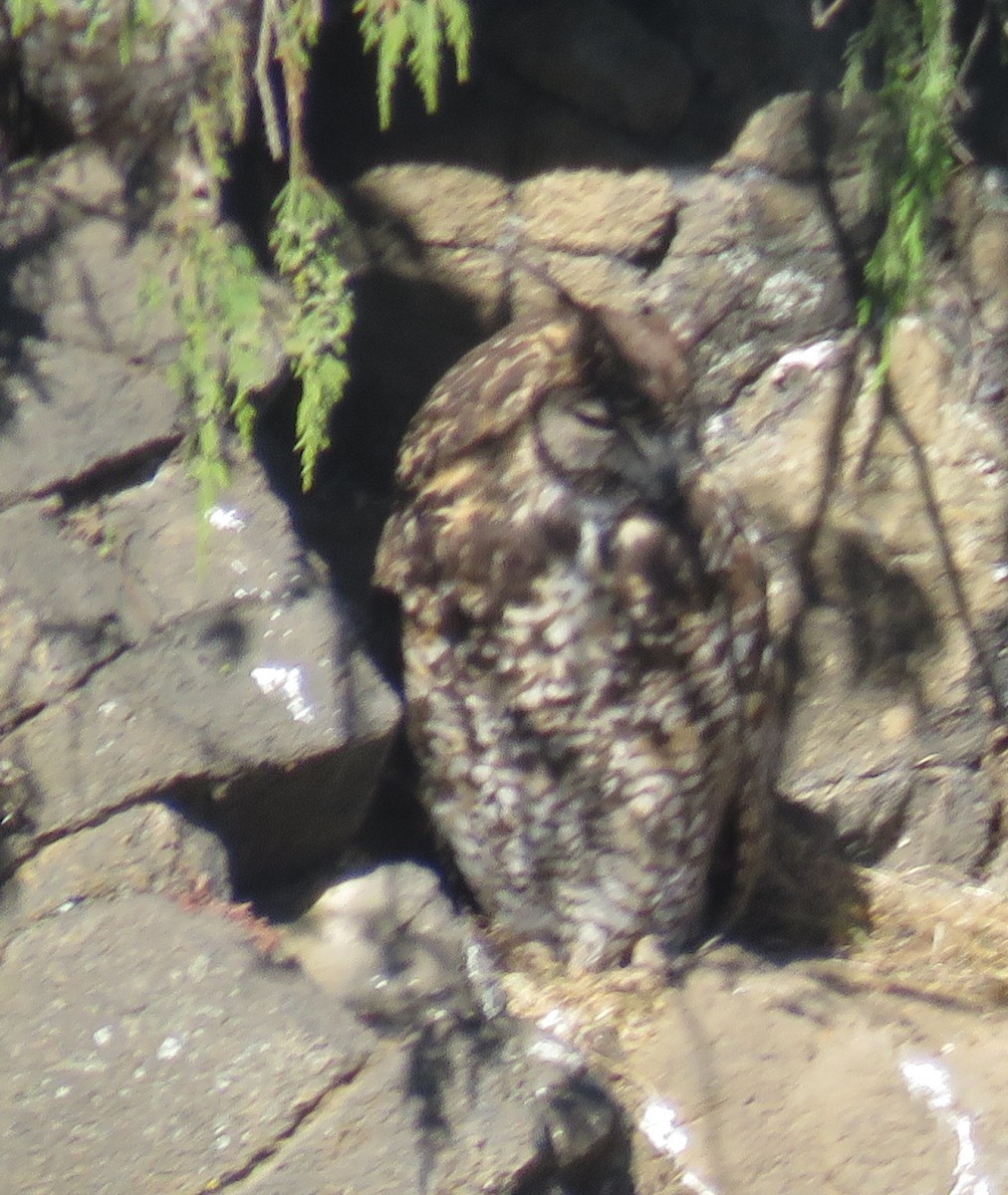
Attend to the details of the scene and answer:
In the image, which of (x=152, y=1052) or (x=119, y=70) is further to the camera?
(x=119, y=70)

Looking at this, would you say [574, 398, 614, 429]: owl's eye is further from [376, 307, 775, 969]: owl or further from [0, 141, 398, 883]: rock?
[0, 141, 398, 883]: rock

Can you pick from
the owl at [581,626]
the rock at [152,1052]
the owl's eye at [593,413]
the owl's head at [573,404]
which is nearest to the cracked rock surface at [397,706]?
the rock at [152,1052]

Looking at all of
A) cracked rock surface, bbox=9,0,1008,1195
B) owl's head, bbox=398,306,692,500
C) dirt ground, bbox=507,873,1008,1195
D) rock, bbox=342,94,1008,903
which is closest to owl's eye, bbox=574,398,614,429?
owl's head, bbox=398,306,692,500

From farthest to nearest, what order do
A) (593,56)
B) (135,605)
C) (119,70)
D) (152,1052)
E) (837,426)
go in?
(837,426), (593,56), (119,70), (135,605), (152,1052)

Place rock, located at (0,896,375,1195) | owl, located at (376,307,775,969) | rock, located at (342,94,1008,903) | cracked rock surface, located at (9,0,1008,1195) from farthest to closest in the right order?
rock, located at (342,94,1008,903), owl, located at (376,307,775,969), cracked rock surface, located at (9,0,1008,1195), rock, located at (0,896,375,1195)

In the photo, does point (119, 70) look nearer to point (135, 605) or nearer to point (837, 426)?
point (135, 605)

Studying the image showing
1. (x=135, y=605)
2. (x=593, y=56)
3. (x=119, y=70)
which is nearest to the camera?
(x=135, y=605)

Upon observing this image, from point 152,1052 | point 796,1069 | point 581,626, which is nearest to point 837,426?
point 581,626

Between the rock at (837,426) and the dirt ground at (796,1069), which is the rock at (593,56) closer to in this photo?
the rock at (837,426)

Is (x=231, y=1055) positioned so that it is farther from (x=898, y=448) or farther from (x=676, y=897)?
(x=898, y=448)
